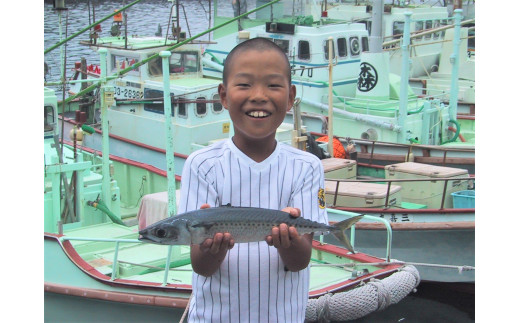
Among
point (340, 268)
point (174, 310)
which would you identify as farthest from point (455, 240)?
point (174, 310)

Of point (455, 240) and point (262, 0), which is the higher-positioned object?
point (262, 0)

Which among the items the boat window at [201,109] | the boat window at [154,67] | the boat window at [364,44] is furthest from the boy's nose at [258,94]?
the boat window at [364,44]

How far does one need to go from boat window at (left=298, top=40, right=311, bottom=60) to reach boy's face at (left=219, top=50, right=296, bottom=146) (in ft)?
45.4

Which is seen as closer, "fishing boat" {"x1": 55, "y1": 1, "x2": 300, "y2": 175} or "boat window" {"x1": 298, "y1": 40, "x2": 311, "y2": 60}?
"fishing boat" {"x1": 55, "y1": 1, "x2": 300, "y2": 175}

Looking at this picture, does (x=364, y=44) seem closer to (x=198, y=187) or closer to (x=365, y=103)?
(x=365, y=103)

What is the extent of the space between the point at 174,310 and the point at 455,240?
15.0 feet

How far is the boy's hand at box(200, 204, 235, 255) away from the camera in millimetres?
2264

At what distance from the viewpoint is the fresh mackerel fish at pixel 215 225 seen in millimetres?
2281

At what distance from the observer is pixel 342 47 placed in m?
16.6

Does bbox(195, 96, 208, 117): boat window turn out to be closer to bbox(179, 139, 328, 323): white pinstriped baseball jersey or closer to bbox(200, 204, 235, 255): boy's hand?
bbox(179, 139, 328, 323): white pinstriped baseball jersey

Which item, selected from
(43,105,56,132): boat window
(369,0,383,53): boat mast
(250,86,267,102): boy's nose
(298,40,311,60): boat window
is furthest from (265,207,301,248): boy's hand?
(298,40,311,60): boat window

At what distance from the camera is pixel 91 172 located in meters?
9.35

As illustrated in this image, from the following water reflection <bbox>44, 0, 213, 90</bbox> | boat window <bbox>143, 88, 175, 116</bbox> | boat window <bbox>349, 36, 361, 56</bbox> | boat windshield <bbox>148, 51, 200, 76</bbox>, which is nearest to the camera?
boat window <bbox>143, 88, 175, 116</bbox>

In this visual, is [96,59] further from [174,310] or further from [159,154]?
[174,310]
